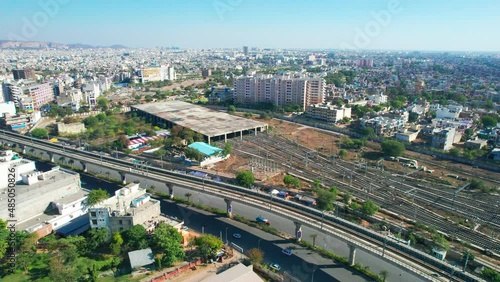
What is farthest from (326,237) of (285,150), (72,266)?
(285,150)

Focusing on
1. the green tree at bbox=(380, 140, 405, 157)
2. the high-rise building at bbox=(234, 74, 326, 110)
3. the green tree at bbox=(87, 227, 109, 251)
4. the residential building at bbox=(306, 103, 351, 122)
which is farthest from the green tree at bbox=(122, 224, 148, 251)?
the high-rise building at bbox=(234, 74, 326, 110)

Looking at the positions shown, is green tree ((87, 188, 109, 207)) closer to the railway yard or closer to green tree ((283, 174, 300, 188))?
the railway yard

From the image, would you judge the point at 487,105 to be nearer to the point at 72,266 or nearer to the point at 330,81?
the point at 330,81

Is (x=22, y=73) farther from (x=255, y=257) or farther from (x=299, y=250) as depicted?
(x=299, y=250)

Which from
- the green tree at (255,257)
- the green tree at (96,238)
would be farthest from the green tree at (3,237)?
the green tree at (255,257)

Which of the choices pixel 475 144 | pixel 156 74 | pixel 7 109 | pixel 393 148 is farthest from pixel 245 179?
pixel 156 74

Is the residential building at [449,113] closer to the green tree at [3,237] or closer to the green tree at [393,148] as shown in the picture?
the green tree at [393,148]
